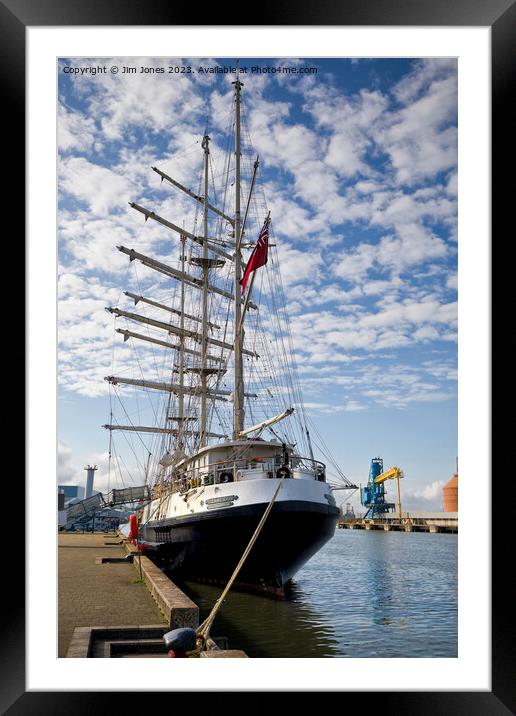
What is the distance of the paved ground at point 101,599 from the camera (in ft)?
29.6

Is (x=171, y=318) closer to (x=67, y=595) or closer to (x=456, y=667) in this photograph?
(x=67, y=595)

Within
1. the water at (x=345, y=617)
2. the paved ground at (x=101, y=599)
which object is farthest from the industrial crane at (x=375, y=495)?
the paved ground at (x=101, y=599)

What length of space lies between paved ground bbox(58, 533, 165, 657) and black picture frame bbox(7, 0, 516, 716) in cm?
141

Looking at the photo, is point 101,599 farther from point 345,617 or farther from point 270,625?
point 345,617

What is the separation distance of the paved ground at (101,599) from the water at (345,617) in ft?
5.66

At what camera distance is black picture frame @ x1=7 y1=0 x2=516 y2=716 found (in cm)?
613

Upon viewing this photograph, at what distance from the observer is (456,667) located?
6.63m

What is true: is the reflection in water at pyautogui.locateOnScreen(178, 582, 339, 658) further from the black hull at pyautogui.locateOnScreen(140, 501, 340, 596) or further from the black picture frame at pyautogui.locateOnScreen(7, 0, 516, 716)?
the black picture frame at pyautogui.locateOnScreen(7, 0, 516, 716)
